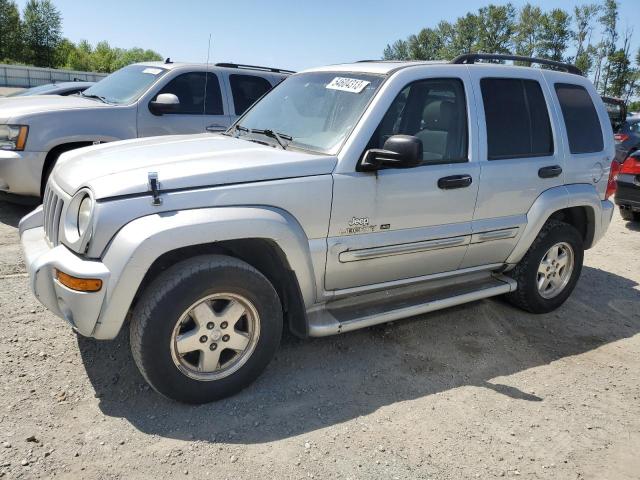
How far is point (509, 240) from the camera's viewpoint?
169 inches

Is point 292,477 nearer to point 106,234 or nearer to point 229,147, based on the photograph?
point 106,234

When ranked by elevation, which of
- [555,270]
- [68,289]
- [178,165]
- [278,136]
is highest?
[278,136]

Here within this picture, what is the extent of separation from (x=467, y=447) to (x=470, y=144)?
6.74 ft

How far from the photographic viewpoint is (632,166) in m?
8.32

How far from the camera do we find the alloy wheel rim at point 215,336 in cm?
302

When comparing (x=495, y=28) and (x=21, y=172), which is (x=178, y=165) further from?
(x=495, y=28)

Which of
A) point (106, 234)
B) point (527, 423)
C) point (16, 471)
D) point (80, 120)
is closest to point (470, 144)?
point (527, 423)

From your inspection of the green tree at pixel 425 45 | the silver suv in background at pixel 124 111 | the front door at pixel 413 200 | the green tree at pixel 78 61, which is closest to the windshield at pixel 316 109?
the front door at pixel 413 200

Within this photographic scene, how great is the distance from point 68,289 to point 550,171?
354 centimetres

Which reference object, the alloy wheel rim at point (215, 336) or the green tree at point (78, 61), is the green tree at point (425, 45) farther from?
the alloy wheel rim at point (215, 336)

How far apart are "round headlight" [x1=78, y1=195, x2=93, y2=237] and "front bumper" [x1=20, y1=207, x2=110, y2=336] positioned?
0.14 m

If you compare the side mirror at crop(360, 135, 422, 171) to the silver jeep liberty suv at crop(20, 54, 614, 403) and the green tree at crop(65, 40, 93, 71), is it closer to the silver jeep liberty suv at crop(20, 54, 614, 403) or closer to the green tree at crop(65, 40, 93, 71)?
the silver jeep liberty suv at crop(20, 54, 614, 403)

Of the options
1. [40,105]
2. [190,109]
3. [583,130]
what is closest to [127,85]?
[190,109]

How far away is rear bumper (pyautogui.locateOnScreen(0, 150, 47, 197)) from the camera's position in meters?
5.91
